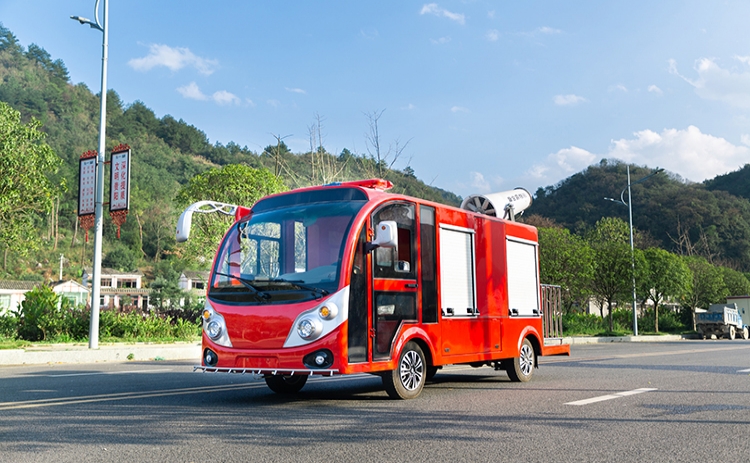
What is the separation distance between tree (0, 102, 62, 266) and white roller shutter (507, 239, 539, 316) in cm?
1552

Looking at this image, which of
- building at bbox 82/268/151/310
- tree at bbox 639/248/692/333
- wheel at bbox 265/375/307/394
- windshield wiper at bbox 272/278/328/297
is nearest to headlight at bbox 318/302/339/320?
windshield wiper at bbox 272/278/328/297

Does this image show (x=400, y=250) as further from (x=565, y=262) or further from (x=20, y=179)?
(x=565, y=262)

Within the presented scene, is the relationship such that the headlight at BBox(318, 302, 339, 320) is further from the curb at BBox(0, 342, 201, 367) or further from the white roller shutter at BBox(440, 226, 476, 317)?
the curb at BBox(0, 342, 201, 367)

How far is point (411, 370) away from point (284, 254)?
2163 millimetres

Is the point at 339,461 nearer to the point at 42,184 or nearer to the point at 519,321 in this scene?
the point at 519,321

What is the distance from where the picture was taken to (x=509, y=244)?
38.6 ft

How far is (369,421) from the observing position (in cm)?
715

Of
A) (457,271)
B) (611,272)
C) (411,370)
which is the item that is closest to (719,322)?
(611,272)

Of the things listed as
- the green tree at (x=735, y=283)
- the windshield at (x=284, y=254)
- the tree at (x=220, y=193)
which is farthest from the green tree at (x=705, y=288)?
the windshield at (x=284, y=254)

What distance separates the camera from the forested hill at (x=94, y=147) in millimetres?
91938

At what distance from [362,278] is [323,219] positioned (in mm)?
908

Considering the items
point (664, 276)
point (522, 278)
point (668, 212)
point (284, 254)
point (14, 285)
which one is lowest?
point (522, 278)

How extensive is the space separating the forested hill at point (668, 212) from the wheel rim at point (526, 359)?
217ft

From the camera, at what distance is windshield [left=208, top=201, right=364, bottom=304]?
8.32m
